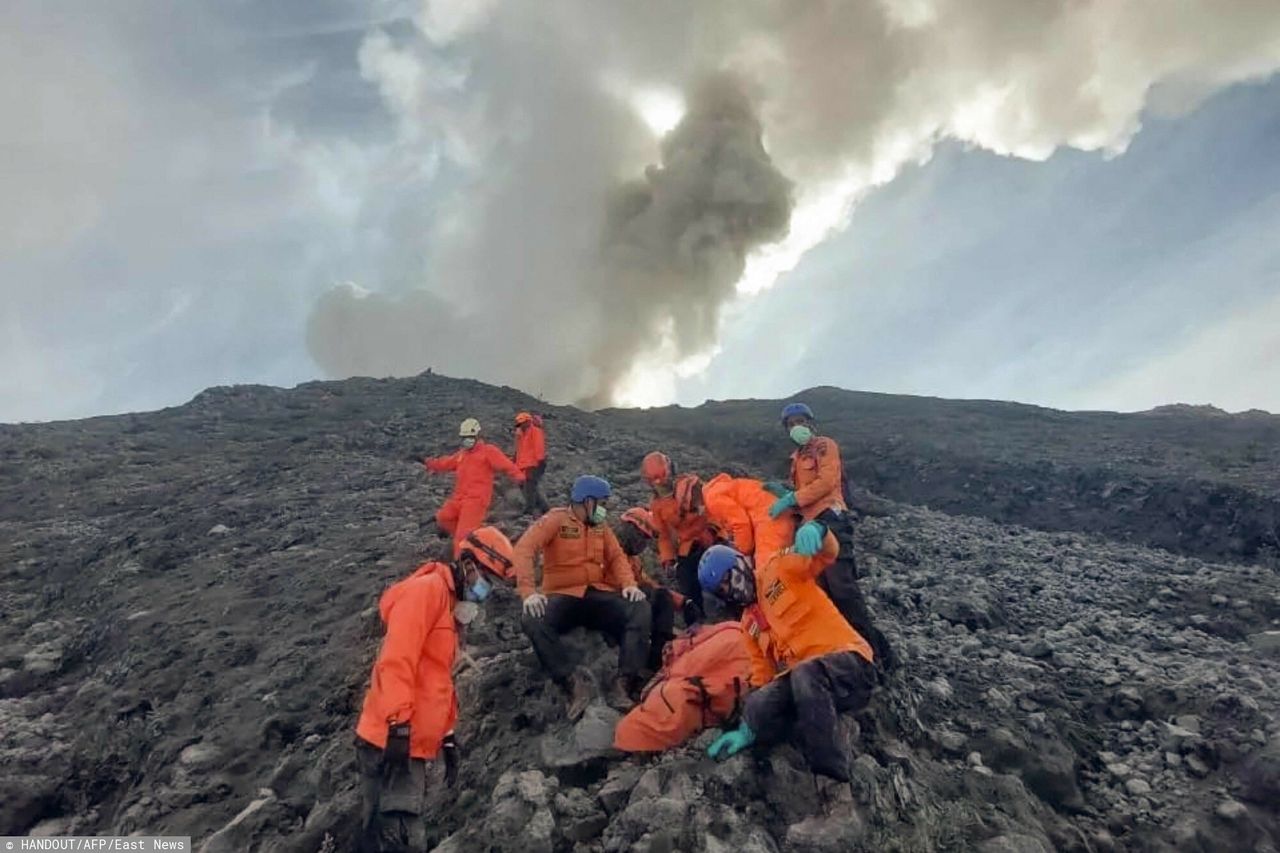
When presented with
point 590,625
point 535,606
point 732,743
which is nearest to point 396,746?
point 535,606

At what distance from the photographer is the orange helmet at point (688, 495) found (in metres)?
7.61

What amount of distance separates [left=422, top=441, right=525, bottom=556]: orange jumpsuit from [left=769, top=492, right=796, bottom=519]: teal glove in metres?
4.10

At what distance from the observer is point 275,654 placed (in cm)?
776

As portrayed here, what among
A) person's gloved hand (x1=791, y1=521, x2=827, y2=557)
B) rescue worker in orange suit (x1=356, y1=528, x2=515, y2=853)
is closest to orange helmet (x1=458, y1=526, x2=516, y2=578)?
rescue worker in orange suit (x1=356, y1=528, x2=515, y2=853)

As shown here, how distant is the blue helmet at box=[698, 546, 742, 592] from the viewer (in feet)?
19.1

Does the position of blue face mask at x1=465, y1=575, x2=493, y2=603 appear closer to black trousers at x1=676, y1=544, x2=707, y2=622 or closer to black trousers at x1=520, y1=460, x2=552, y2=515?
black trousers at x1=676, y1=544, x2=707, y2=622

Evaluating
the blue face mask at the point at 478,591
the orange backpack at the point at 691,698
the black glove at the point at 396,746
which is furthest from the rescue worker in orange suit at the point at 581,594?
the black glove at the point at 396,746

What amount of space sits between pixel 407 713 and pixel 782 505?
3410 millimetres

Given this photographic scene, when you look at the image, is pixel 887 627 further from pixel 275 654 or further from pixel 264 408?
pixel 264 408

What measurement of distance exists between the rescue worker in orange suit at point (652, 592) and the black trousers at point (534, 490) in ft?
11.7

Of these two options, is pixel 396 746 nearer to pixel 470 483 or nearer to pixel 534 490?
pixel 470 483

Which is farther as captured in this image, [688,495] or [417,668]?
[688,495]

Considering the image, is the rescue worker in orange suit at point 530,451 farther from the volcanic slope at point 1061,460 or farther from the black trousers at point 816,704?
the volcanic slope at point 1061,460

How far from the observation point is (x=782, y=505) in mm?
6848
